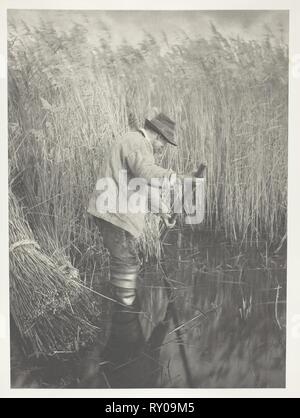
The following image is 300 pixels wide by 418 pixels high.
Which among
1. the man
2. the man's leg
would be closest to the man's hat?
the man

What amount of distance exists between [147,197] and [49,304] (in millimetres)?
558

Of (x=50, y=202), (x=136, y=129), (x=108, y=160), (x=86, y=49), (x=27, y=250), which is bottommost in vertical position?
(x=27, y=250)

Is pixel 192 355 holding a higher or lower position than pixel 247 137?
lower

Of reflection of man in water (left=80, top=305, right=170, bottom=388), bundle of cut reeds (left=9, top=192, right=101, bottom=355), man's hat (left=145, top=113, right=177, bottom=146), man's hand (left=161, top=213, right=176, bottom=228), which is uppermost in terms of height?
man's hat (left=145, top=113, right=177, bottom=146)

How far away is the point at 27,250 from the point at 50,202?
8.0 inches

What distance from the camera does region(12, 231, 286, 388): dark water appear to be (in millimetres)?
1876

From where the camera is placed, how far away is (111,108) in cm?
184

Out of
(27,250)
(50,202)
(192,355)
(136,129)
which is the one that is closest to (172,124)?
(136,129)

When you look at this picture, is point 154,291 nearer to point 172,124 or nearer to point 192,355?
point 192,355

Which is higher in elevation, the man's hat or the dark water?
the man's hat

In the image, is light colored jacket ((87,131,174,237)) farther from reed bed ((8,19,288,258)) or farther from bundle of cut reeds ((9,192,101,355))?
bundle of cut reeds ((9,192,101,355))

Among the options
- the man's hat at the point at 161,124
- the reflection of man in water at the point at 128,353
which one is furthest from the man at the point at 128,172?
the reflection of man in water at the point at 128,353

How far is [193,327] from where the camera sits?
1.88 meters

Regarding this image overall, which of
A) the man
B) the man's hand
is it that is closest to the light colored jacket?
the man
